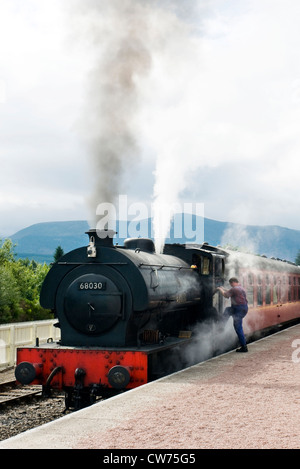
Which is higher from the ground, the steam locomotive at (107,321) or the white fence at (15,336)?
the steam locomotive at (107,321)

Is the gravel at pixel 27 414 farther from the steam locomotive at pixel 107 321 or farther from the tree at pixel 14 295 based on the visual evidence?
the tree at pixel 14 295

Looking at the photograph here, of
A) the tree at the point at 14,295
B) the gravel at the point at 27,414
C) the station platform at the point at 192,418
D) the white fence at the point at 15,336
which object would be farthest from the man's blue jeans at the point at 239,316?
the tree at the point at 14,295

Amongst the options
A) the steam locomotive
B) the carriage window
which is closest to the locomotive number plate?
the steam locomotive

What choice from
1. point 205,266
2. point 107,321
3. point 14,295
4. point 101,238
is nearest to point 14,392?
point 107,321

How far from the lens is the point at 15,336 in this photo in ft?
49.6

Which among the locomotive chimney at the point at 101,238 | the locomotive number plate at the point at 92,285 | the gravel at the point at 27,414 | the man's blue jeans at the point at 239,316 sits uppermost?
the locomotive chimney at the point at 101,238

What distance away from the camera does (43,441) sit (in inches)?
206

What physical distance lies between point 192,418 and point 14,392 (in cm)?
637

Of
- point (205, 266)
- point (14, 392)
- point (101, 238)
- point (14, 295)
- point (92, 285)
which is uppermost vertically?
point (101, 238)

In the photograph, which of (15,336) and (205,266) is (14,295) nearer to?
(15,336)

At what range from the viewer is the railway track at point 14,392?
1030 centimetres

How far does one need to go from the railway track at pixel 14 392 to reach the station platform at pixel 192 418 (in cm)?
329

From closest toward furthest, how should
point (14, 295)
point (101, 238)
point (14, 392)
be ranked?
point (101, 238)
point (14, 392)
point (14, 295)
